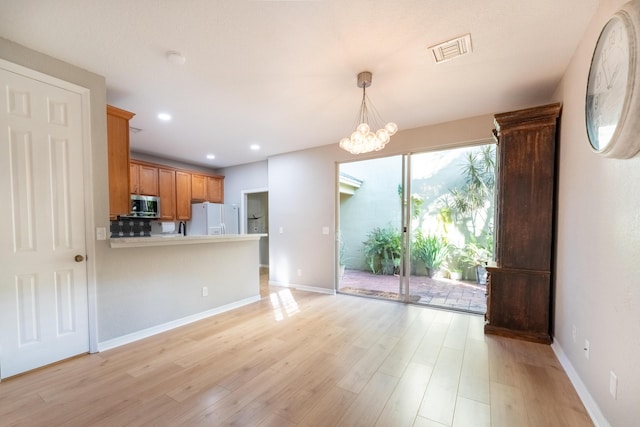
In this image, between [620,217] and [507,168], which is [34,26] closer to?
[620,217]

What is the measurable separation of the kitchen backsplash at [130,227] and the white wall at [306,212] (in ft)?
7.46

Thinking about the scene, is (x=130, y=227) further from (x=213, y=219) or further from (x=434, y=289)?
(x=434, y=289)

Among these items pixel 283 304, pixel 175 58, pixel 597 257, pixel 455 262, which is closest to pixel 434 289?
pixel 455 262

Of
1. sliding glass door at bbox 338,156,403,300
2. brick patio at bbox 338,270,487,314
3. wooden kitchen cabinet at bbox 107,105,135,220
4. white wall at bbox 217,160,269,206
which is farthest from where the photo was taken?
white wall at bbox 217,160,269,206

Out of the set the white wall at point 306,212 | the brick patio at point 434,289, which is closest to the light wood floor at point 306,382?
the brick patio at point 434,289

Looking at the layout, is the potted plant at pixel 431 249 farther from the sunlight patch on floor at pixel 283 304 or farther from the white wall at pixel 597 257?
the sunlight patch on floor at pixel 283 304

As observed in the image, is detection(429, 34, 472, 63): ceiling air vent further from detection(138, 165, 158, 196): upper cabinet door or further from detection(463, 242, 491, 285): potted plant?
detection(138, 165, 158, 196): upper cabinet door

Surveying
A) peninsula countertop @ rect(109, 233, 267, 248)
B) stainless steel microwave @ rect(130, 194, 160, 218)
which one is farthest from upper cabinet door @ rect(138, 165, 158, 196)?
peninsula countertop @ rect(109, 233, 267, 248)

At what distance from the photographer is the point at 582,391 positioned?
5.58 ft

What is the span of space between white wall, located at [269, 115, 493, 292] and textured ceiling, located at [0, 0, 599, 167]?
119 centimetres

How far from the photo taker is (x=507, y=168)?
2.61 metres

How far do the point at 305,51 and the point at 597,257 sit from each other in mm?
2465

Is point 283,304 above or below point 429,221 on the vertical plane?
below

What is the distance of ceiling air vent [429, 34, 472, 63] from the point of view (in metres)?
1.87
